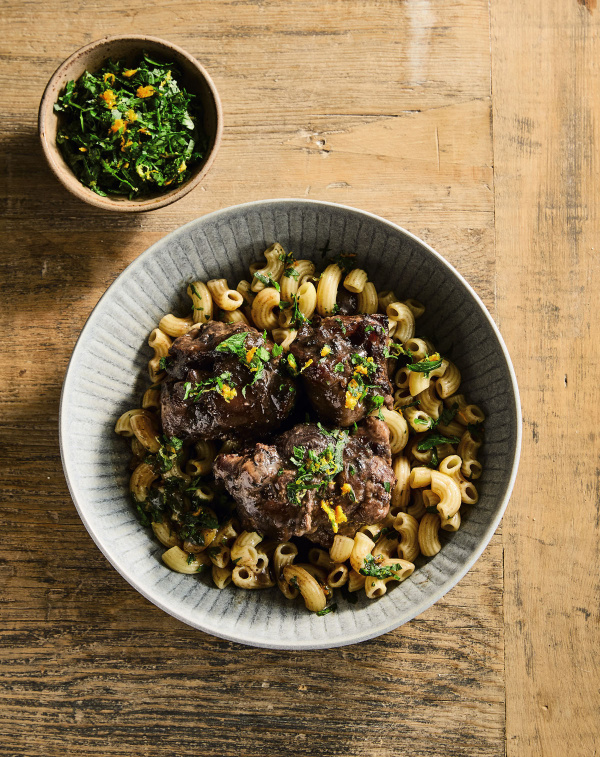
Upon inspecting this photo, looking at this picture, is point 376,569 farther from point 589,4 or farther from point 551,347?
point 589,4

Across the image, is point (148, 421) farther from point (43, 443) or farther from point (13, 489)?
point (13, 489)

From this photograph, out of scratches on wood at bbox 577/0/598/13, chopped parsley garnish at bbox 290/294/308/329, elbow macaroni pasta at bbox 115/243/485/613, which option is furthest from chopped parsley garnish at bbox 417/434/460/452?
scratches on wood at bbox 577/0/598/13

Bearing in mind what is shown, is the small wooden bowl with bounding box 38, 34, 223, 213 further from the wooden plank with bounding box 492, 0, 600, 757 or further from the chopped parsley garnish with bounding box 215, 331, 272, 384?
the wooden plank with bounding box 492, 0, 600, 757

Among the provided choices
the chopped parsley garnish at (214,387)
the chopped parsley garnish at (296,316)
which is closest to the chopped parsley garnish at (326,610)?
the chopped parsley garnish at (214,387)

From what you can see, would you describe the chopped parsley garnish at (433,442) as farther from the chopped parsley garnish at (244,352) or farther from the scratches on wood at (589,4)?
the scratches on wood at (589,4)

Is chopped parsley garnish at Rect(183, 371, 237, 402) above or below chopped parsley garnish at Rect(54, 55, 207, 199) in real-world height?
below
